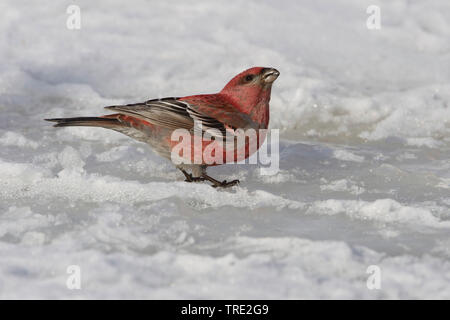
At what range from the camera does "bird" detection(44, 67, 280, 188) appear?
462 cm

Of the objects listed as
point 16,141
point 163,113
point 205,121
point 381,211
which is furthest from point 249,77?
point 16,141

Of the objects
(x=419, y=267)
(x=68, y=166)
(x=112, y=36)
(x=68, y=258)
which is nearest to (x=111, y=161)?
(x=68, y=166)

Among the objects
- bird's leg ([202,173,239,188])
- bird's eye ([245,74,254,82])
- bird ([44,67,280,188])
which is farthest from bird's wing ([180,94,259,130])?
bird's leg ([202,173,239,188])

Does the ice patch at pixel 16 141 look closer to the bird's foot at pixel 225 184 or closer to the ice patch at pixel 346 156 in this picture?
the bird's foot at pixel 225 184

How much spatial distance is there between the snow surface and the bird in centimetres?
25

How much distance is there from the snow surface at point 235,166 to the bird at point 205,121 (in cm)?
25

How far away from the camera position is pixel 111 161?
5.16 meters

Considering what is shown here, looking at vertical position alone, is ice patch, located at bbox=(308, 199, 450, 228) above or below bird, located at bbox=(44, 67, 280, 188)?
below

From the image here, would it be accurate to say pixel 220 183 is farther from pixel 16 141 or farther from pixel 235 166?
pixel 16 141

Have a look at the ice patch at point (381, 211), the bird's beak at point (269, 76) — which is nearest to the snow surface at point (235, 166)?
the ice patch at point (381, 211)

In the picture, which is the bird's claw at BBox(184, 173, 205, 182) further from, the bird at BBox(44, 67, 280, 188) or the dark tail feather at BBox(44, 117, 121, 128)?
the dark tail feather at BBox(44, 117, 121, 128)

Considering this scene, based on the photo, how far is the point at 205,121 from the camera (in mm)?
4668

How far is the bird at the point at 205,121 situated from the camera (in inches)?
182
